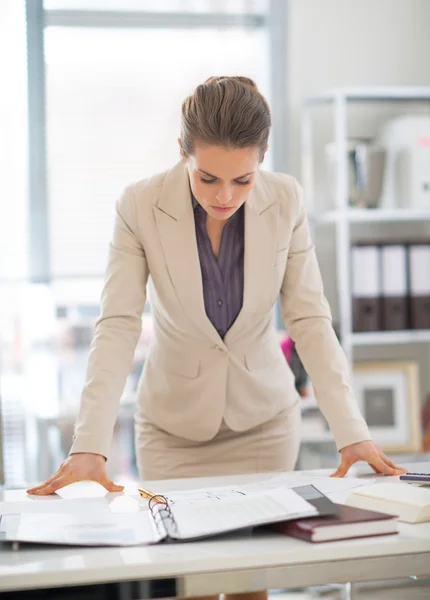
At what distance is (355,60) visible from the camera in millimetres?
3402

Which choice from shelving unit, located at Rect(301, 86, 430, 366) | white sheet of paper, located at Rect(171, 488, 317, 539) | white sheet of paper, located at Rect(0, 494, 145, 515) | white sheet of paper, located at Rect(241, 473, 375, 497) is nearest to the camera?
white sheet of paper, located at Rect(171, 488, 317, 539)

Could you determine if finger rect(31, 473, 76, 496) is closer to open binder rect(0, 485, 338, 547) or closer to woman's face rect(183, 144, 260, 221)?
open binder rect(0, 485, 338, 547)

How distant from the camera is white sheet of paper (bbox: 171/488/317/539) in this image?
105 centimetres

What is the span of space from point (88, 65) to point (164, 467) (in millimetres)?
2077

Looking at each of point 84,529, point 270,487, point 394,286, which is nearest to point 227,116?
point 270,487

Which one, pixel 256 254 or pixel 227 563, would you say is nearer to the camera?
pixel 227 563

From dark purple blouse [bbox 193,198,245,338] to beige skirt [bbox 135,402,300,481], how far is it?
237 millimetres

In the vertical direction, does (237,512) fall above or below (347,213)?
below

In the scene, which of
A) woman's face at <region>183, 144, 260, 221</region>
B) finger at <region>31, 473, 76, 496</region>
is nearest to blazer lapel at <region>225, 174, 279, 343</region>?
woman's face at <region>183, 144, 260, 221</region>

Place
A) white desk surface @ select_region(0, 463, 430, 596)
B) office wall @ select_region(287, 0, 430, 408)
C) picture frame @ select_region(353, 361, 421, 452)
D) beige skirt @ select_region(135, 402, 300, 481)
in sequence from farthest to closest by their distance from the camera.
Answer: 1. office wall @ select_region(287, 0, 430, 408)
2. picture frame @ select_region(353, 361, 421, 452)
3. beige skirt @ select_region(135, 402, 300, 481)
4. white desk surface @ select_region(0, 463, 430, 596)

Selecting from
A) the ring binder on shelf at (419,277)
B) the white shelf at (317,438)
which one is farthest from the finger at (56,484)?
the ring binder on shelf at (419,277)

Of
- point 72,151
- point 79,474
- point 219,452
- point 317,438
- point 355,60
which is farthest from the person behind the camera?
point 355,60

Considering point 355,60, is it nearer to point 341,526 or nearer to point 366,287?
point 366,287

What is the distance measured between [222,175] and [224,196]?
0.04 m
